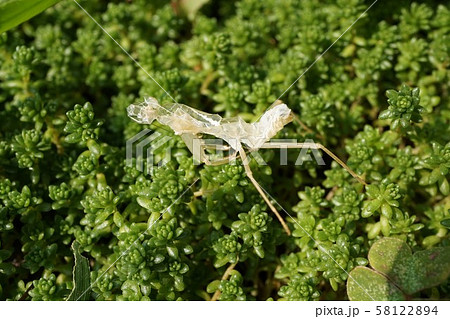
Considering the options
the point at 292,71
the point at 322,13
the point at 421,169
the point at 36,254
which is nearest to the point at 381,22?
the point at 322,13

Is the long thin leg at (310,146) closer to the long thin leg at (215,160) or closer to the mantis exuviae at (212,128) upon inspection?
the mantis exuviae at (212,128)

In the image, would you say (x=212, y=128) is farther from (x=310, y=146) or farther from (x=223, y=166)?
(x=310, y=146)

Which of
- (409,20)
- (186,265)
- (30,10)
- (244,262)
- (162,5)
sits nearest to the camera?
(186,265)

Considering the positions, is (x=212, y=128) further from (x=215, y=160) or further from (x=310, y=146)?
(x=310, y=146)

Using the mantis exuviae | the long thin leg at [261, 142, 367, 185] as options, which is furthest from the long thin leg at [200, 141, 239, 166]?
the long thin leg at [261, 142, 367, 185]

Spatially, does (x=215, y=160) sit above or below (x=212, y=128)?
below

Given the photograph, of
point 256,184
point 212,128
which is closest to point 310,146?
point 256,184

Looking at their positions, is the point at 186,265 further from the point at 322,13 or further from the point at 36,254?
the point at 322,13

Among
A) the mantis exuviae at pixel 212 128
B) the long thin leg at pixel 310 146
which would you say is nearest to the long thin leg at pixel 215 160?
the mantis exuviae at pixel 212 128

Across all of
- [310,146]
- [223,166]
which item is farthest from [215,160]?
[310,146]
